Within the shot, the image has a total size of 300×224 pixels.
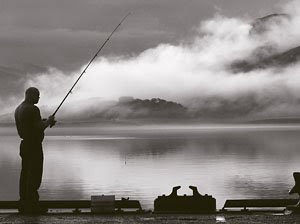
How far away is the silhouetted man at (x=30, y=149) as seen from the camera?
13773mm

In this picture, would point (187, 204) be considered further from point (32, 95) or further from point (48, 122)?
point (32, 95)

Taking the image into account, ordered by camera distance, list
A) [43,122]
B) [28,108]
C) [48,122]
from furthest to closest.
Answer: [28,108], [43,122], [48,122]

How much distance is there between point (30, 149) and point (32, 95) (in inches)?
45.6

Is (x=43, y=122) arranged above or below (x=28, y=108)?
below

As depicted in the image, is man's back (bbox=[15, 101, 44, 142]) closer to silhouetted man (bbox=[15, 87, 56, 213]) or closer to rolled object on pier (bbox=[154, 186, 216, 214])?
silhouetted man (bbox=[15, 87, 56, 213])

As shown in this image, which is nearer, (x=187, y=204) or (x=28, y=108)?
(x=187, y=204)

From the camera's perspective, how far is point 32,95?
14055 millimetres

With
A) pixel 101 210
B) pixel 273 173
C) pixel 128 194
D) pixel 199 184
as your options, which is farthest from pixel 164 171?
pixel 101 210

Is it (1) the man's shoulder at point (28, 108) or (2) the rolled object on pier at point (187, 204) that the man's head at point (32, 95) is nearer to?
(1) the man's shoulder at point (28, 108)

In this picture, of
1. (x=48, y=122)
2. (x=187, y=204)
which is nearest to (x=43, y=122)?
(x=48, y=122)

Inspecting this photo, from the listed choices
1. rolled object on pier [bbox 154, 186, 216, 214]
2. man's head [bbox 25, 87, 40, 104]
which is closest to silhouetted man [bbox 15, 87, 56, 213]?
man's head [bbox 25, 87, 40, 104]

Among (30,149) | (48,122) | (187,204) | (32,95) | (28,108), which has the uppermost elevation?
(32,95)

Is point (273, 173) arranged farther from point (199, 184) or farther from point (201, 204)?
Answer: point (201, 204)

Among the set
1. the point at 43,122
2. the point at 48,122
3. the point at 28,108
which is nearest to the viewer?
the point at 48,122
